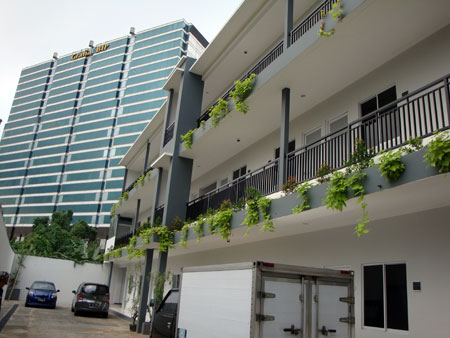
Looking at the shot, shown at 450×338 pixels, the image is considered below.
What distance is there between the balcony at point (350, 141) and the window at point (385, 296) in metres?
2.52

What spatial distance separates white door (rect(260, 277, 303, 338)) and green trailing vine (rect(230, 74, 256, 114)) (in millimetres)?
6871

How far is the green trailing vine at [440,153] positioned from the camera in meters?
5.54

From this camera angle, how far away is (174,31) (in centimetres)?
8369

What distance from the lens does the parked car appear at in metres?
20.3

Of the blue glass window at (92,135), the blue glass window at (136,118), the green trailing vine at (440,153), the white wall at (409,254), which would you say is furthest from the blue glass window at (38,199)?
the green trailing vine at (440,153)

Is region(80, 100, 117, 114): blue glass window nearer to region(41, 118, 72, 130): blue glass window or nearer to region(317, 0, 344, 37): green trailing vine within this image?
region(41, 118, 72, 130): blue glass window

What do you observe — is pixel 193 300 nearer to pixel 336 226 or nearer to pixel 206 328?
pixel 206 328

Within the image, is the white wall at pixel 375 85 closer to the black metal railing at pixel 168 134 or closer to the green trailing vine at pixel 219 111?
the green trailing vine at pixel 219 111

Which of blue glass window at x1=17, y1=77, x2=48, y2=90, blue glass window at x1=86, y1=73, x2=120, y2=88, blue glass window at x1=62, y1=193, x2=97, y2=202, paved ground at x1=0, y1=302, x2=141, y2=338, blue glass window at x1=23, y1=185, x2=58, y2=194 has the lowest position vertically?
paved ground at x1=0, y1=302, x2=141, y2=338

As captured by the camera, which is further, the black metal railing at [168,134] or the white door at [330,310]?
the black metal railing at [168,134]

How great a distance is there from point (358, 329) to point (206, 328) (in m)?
3.99

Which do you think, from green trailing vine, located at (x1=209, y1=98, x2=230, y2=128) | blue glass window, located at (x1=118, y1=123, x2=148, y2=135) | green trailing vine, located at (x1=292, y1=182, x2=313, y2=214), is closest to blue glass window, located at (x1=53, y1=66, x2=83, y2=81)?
blue glass window, located at (x1=118, y1=123, x2=148, y2=135)

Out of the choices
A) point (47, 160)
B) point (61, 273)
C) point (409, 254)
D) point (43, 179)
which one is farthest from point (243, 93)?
point (47, 160)

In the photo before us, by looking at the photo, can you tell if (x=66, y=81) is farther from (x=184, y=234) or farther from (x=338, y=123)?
(x=338, y=123)
